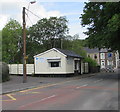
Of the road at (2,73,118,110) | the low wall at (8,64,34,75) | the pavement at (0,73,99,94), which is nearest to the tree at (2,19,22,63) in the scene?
the low wall at (8,64,34,75)

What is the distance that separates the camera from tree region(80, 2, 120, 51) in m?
25.3

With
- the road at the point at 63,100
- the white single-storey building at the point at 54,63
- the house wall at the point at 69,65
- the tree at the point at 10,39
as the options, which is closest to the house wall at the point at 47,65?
the white single-storey building at the point at 54,63

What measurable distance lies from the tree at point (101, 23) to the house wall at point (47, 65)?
18.4ft

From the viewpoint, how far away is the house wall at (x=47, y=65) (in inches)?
1320

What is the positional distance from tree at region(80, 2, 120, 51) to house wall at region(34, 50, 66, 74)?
5610 millimetres

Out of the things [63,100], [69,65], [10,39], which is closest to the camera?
[63,100]

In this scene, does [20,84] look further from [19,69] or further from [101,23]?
[19,69]

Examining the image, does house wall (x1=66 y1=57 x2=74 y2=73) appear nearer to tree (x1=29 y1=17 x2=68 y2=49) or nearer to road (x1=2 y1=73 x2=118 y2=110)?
road (x1=2 y1=73 x2=118 y2=110)

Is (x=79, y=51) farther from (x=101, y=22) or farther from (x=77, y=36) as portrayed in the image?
(x=101, y=22)

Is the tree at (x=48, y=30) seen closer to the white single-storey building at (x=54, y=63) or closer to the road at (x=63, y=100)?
the white single-storey building at (x=54, y=63)

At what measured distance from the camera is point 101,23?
1152 inches

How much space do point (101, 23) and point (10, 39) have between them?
95.1ft

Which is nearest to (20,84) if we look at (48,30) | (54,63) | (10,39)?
(54,63)

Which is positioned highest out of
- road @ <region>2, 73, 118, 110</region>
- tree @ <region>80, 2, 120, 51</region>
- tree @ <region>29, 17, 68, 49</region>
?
tree @ <region>29, 17, 68, 49</region>
